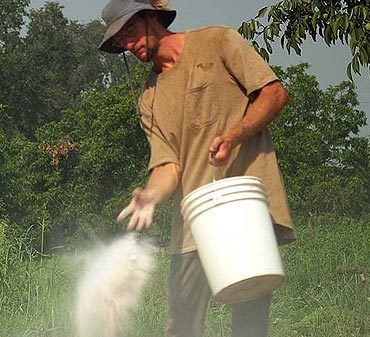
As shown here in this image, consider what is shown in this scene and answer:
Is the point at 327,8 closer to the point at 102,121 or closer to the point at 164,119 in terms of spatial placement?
the point at 164,119

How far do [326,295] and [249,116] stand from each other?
2387mm

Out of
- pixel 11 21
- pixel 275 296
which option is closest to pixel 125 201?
pixel 275 296

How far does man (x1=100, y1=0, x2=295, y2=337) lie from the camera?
11.1 ft

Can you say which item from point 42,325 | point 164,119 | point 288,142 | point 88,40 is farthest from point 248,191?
point 88,40

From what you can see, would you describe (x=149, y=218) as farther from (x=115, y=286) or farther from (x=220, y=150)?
(x=115, y=286)

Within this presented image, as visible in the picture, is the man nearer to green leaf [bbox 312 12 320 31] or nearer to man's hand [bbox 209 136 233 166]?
man's hand [bbox 209 136 233 166]

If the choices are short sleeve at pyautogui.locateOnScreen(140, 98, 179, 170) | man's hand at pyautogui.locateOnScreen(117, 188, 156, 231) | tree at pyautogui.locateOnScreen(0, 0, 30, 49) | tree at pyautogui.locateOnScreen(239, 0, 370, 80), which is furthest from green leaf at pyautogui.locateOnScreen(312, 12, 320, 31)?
tree at pyautogui.locateOnScreen(0, 0, 30, 49)

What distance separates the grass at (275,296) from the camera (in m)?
5.09

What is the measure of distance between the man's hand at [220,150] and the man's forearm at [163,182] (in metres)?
0.23

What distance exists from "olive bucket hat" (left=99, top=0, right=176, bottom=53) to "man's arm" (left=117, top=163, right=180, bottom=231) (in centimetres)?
45

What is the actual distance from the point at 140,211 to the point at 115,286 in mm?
414

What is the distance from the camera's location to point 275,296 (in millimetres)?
5676

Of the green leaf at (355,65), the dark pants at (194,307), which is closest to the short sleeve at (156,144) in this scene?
the dark pants at (194,307)

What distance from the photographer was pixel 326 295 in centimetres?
547
